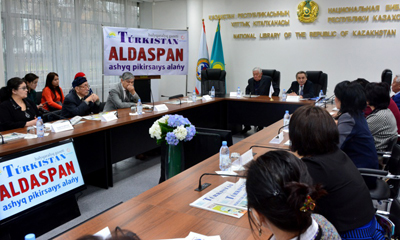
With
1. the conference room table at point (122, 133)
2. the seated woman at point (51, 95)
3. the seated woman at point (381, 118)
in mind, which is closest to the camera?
the seated woman at point (381, 118)

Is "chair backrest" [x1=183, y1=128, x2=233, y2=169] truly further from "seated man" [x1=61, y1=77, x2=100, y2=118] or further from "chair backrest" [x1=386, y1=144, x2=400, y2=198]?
"seated man" [x1=61, y1=77, x2=100, y2=118]

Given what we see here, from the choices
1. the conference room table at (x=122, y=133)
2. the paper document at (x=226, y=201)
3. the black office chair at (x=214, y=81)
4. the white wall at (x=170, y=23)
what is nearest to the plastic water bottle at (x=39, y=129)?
the conference room table at (x=122, y=133)

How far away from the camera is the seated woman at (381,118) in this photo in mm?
3073

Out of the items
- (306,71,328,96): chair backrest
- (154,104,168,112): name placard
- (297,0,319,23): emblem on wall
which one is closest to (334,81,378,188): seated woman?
(154,104,168,112): name placard

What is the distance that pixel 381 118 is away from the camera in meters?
3.07

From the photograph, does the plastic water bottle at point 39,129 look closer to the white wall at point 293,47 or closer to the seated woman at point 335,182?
the seated woman at point 335,182

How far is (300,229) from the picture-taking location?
1.08 m

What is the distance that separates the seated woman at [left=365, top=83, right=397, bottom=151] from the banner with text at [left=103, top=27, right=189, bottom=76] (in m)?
4.21

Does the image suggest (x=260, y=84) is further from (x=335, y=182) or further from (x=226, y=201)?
(x=335, y=182)

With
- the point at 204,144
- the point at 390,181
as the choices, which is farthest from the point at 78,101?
the point at 390,181

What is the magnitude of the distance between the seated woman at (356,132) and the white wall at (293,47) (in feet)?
15.1

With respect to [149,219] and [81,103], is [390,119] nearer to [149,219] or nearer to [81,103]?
[149,219]

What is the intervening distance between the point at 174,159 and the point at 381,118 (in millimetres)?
1792

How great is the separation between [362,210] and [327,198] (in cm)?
16
